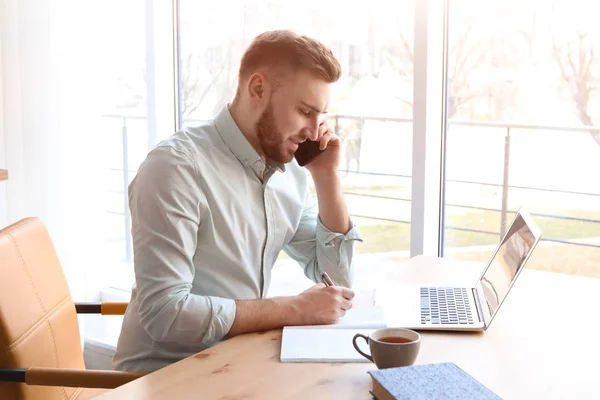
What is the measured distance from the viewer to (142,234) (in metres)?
1.51

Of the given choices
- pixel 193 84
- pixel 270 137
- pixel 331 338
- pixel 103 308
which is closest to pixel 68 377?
pixel 103 308

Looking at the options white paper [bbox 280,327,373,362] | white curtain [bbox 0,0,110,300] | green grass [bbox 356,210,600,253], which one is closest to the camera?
white paper [bbox 280,327,373,362]

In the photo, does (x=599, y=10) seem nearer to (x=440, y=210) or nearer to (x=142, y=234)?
(x=440, y=210)

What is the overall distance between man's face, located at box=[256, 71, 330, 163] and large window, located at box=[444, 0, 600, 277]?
3.24 ft

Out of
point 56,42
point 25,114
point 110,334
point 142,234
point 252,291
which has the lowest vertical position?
point 110,334

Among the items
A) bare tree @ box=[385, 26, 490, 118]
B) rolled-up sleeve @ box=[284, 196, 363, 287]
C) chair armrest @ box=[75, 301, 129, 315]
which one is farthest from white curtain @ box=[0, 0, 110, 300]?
bare tree @ box=[385, 26, 490, 118]

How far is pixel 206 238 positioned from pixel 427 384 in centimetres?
69

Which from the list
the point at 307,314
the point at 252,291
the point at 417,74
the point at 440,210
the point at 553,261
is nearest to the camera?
the point at 307,314

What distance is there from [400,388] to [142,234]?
0.67 m

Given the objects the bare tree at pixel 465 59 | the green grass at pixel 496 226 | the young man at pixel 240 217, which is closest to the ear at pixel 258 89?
the young man at pixel 240 217

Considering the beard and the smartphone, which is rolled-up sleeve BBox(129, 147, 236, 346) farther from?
the smartphone

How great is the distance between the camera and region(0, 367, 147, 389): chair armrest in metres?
1.49

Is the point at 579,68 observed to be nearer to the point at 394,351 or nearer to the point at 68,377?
the point at 394,351

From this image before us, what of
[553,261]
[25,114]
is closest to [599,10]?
[553,261]
